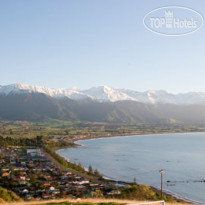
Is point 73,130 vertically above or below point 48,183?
above

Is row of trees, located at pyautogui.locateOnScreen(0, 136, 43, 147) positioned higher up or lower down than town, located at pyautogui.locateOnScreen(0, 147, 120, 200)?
higher up

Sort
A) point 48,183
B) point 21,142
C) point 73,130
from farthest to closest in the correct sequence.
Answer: point 73,130 → point 21,142 → point 48,183

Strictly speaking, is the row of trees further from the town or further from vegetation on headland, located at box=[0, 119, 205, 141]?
the town

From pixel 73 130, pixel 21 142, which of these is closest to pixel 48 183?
pixel 21 142

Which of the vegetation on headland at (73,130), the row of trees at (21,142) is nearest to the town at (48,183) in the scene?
the row of trees at (21,142)

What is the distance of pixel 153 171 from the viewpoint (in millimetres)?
45125

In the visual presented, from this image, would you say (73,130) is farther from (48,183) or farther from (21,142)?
(48,183)

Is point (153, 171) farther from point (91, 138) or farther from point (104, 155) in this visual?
point (91, 138)

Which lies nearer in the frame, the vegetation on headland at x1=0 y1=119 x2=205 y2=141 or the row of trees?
the row of trees

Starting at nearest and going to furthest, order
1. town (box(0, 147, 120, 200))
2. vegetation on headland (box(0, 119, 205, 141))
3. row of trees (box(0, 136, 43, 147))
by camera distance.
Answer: town (box(0, 147, 120, 200)) < row of trees (box(0, 136, 43, 147)) < vegetation on headland (box(0, 119, 205, 141))

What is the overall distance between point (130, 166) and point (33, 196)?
2490 cm

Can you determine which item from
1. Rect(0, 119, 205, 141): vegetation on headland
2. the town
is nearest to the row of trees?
Rect(0, 119, 205, 141): vegetation on headland

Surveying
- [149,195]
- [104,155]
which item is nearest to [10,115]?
A: [104,155]

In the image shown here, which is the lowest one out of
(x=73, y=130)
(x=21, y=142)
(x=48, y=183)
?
(x=48, y=183)
